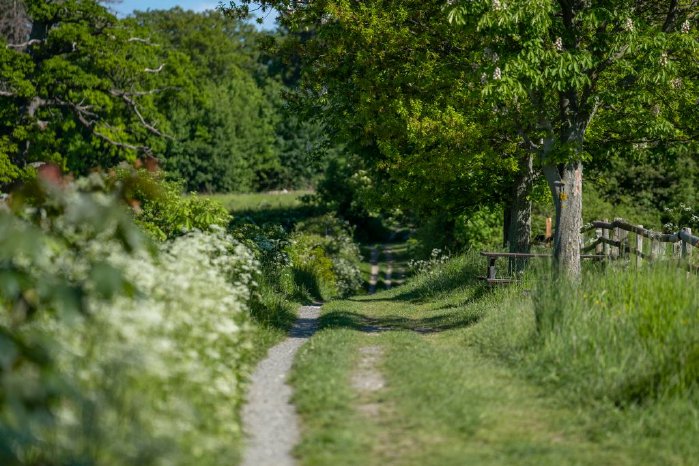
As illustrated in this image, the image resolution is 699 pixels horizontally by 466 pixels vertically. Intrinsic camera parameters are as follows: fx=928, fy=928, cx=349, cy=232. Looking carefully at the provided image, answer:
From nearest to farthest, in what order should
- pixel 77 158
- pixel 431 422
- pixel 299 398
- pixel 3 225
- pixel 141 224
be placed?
pixel 3 225
pixel 431 422
pixel 299 398
pixel 141 224
pixel 77 158

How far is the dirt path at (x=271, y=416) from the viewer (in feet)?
25.5

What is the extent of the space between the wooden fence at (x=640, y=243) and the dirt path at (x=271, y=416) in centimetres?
540

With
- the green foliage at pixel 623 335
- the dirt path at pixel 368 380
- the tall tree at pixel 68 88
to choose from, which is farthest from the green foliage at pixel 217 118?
the green foliage at pixel 623 335

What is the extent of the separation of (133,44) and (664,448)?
39.1 meters

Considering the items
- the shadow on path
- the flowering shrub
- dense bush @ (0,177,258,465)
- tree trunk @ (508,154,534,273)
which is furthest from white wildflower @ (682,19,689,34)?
the flowering shrub

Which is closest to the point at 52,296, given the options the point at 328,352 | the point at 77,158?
the point at 328,352

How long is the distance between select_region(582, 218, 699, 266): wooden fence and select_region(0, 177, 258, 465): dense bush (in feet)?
23.6

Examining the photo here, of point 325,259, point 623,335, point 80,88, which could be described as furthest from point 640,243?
point 80,88

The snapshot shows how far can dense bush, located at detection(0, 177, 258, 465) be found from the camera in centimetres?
557

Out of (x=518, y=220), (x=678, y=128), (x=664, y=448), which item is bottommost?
(x=664, y=448)

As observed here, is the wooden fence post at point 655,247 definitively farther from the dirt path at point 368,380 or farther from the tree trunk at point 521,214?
the tree trunk at point 521,214

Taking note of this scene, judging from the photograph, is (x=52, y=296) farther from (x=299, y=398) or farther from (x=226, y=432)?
(x=299, y=398)

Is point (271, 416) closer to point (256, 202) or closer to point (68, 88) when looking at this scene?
Answer: point (68, 88)

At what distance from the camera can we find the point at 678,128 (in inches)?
743
